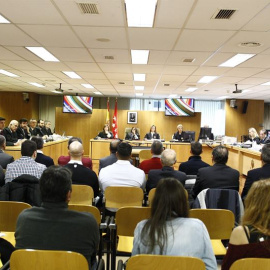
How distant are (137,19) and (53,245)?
120 inches

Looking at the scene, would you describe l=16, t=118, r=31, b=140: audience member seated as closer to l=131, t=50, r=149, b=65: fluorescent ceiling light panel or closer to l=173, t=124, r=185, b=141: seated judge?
l=131, t=50, r=149, b=65: fluorescent ceiling light panel

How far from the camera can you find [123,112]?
13508 millimetres

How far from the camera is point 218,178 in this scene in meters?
3.08

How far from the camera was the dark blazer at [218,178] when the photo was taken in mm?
3068

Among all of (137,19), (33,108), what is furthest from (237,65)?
(33,108)

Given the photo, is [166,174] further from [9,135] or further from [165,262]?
[9,135]

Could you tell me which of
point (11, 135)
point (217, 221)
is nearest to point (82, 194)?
point (217, 221)

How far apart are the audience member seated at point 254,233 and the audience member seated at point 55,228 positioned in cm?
80

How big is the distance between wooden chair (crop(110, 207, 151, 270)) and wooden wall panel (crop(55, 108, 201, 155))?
1090cm

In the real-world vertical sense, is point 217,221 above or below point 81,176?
below

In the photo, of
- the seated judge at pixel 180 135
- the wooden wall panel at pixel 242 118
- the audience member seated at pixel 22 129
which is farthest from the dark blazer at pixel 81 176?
the wooden wall panel at pixel 242 118

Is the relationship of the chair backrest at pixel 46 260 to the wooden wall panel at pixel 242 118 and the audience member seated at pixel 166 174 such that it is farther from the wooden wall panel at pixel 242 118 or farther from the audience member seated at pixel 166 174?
the wooden wall panel at pixel 242 118

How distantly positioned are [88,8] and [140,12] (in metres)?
0.63

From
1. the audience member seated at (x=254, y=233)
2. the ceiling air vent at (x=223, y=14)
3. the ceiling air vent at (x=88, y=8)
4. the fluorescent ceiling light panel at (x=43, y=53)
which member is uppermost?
the fluorescent ceiling light panel at (x=43, y=53)
